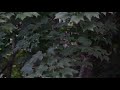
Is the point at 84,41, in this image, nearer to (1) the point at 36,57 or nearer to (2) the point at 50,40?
(2) the point at 50,40

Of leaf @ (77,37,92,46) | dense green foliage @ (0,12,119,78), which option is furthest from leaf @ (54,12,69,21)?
leaf @ (77,37,92,46)

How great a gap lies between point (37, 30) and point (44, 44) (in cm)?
11

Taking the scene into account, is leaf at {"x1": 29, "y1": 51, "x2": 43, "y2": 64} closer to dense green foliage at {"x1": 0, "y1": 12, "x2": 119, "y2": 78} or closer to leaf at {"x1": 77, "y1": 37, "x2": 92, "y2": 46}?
dense green foliage at {"x1": 0, "y1": 12, "x2": 119, "y2": 78}

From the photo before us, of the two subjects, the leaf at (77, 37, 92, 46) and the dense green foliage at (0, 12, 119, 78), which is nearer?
the dense green foliage at (0, 12, 119, 78)

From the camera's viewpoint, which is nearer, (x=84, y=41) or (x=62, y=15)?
(x=62, y=15)

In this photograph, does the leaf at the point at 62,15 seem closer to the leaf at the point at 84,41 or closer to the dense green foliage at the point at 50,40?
the dense green foliage at the point at 50,40

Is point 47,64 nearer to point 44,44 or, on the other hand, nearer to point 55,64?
point 55,64

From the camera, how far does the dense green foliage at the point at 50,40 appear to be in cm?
175

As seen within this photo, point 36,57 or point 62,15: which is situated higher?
point 62,15

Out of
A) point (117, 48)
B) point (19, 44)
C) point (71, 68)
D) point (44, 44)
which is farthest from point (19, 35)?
point (117, 48)

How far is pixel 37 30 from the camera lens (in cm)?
189

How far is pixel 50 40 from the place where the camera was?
188 centimetres

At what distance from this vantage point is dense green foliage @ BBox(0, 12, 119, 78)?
175 centimetres

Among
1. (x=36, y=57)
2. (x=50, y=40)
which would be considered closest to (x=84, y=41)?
(x=50, y=40)
